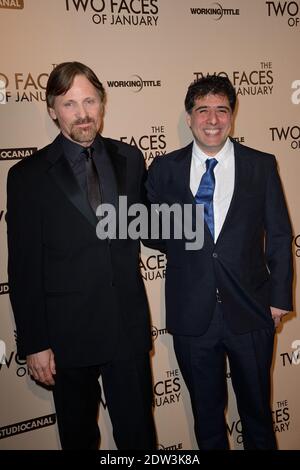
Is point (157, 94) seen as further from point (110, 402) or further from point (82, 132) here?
point (110, 402)

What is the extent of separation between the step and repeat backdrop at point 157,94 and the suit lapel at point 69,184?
38 centimetres

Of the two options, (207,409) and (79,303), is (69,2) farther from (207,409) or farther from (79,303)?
A: (207,409)

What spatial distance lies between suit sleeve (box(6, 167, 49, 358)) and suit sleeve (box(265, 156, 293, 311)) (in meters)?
0.99

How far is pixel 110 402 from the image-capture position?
196 cm

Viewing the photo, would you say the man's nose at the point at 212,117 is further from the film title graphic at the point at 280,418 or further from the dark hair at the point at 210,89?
the film title graphic at the point at 280,418

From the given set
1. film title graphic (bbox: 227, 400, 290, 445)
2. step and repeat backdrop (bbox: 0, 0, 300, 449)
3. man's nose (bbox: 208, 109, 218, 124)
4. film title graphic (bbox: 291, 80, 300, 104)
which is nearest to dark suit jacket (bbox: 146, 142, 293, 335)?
man's nose (bbox: 208, 109, 218, 124)

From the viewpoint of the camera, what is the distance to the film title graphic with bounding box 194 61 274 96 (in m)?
2.42

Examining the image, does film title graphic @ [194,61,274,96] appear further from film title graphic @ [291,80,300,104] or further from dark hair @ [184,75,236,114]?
dark hair @ [184,75,236,114]

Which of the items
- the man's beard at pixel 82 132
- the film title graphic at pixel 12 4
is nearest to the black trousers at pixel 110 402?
the man's beard at pixel 82 132

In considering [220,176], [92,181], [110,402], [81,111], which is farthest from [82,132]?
[110,402]

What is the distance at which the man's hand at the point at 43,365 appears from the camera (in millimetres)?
1774

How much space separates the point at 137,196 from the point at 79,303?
525 millimetres

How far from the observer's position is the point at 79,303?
5.85 feet
